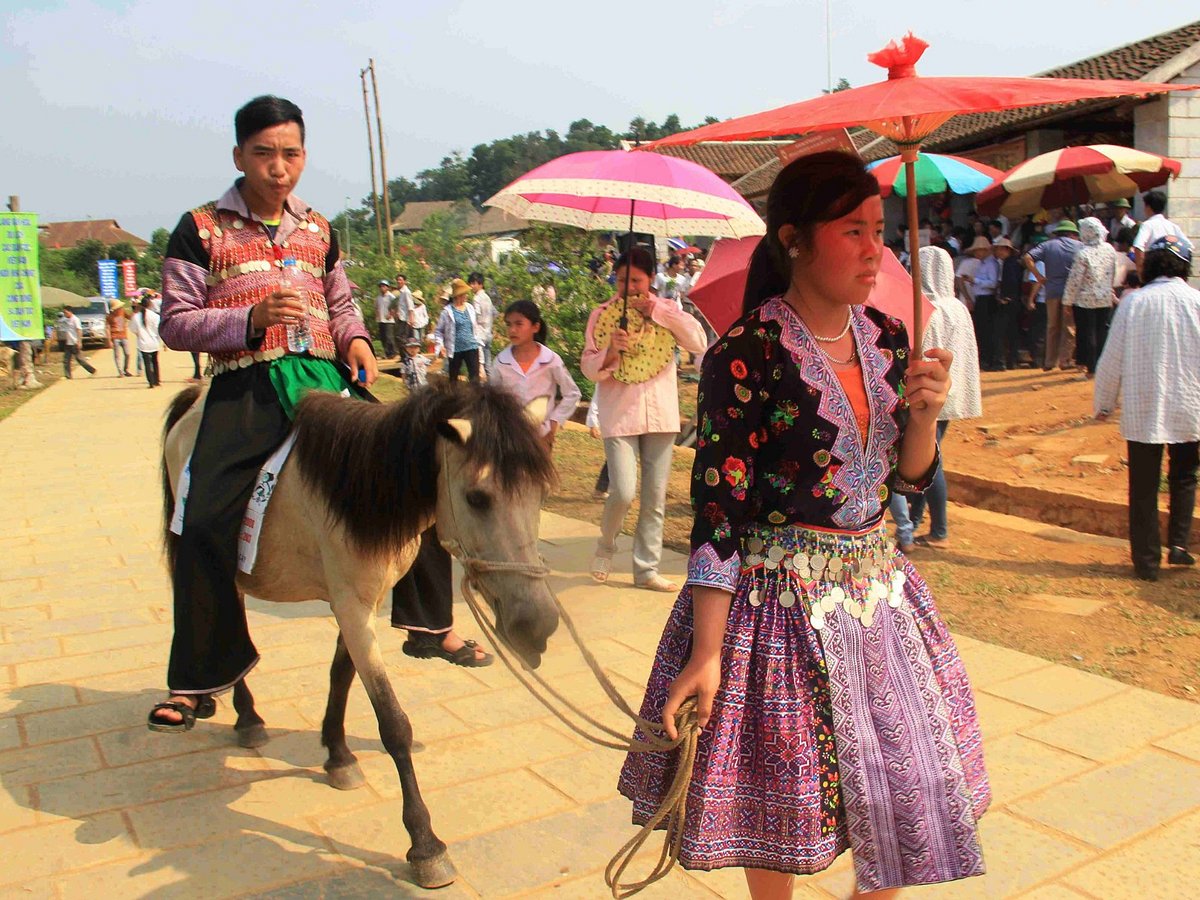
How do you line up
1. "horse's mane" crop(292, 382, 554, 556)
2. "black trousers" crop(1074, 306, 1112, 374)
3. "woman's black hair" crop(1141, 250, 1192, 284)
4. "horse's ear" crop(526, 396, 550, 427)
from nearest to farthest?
"horse's mane" crop(292, 382, 554, 556)
"horse's ear" crop(526, 396, 550, 427)
"woman's black hair" crop(1141, 250, 1192, 284)
"black trousers" crop(1074, 306, 1112, 374)

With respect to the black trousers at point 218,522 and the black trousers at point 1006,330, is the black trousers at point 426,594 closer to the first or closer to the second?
the black trousers at point 218,522

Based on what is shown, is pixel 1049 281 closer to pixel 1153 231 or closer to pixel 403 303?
pixel 1153 231

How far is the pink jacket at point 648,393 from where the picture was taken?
618 centimetres

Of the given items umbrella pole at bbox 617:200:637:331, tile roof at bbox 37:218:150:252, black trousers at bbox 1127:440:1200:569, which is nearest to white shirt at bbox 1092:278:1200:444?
black trousers at bbox 1127:440:1200:569

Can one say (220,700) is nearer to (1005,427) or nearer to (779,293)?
(779,293)

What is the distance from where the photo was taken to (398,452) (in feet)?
10.3

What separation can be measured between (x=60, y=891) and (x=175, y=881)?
0.33 m

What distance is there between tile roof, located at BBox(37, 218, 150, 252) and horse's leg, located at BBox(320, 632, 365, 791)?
100553 millimetres

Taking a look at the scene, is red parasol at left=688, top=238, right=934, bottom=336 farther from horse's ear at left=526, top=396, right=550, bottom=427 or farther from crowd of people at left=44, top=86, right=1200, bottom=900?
crowd of people at left=44, top=86, right=1200, bottom=900

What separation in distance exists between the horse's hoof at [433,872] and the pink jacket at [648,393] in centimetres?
341

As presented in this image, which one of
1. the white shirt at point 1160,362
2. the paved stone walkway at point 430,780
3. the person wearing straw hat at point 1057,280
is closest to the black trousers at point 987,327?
the person wearing straw hat at point 1057,280

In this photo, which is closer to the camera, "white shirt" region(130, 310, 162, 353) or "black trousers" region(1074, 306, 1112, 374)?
"black trousers" region(1074, 306, 1112, 374)

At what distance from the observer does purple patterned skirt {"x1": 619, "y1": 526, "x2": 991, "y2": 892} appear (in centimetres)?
205

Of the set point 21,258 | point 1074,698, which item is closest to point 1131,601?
point 1074,698
